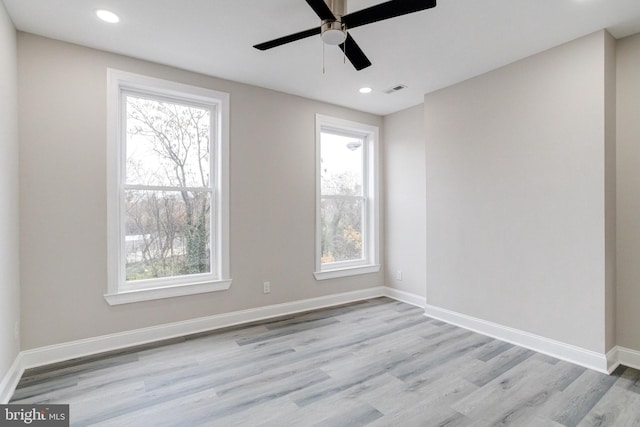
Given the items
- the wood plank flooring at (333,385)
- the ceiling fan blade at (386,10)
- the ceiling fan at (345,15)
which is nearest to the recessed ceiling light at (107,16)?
the ceiling fan at (345,15)

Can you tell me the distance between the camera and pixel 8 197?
2.30 m

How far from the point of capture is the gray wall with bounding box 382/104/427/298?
4348mm

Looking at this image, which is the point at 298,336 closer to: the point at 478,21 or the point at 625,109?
the point at 478,21

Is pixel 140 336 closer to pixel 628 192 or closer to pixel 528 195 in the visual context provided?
pixel 528 195

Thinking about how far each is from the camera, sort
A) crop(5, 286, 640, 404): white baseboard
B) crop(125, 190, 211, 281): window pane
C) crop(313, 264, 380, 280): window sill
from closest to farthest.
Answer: crop(5, 286, 640, 404): white baseboard → crop(125, 190, 211, 281): window pane → crop(313, 264, 380, 280): window sill

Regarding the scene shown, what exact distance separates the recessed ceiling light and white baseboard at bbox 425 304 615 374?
4.13 m

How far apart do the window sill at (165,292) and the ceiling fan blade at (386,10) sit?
9.04ft

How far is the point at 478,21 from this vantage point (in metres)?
2.46

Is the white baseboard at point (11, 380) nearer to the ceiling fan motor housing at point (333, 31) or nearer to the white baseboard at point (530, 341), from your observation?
the ceiling fan motor housing at point (333, 31)

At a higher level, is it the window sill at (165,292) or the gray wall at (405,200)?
the gray wall at (405,200)

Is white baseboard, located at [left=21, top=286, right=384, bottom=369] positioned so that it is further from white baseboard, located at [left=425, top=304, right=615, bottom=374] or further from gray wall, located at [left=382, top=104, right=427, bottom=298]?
white baseboard, located at [left=425, top=304, right=615, bottom=374]

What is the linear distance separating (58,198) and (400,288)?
4.05 meters

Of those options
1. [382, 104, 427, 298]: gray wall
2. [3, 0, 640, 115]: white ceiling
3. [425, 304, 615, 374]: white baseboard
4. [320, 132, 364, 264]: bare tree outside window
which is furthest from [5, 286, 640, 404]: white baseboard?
[3, 0, 640, 115]: white ceiling

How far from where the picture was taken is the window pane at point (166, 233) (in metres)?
3.14
